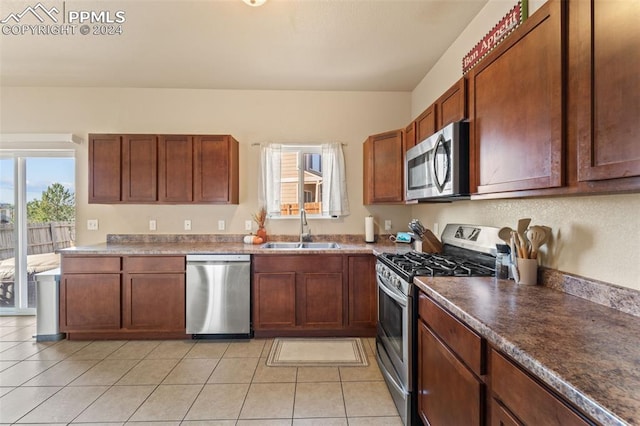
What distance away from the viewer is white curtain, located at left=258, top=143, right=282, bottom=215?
137 inches

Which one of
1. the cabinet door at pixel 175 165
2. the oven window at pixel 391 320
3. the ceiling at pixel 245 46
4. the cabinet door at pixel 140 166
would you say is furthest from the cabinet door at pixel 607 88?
the cabinet door at pixel 140 166

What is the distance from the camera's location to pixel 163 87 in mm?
3428

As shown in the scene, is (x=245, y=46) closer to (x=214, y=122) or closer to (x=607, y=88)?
(x=214, y=122)

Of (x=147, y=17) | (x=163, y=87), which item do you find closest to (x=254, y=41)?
(x=147, y=17)

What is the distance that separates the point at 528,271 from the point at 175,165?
318 cm

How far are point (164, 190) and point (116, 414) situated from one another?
6.61ft

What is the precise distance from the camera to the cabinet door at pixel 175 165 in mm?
3109

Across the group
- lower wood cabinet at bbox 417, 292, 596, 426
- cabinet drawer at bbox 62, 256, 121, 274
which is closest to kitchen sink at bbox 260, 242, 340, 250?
cabinet drawer at bbox 62, 256, 121, 274

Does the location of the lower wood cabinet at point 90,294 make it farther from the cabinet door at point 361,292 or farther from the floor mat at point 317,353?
the cabinet door at point 361,292

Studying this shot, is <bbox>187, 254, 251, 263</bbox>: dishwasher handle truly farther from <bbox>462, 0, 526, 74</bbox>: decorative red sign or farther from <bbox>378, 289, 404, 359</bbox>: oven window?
<bbox>462, 0, 526, 74</bbox>: decorative red sign

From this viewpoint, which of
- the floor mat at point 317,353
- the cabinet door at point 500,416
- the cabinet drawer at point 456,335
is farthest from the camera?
the floor mat at point 317,353

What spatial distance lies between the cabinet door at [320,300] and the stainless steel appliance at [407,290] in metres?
0.59

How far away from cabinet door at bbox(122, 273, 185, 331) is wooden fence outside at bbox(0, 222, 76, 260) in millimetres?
1425

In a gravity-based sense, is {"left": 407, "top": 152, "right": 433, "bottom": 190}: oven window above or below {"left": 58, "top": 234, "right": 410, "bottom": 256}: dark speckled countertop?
above
